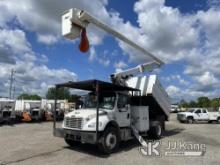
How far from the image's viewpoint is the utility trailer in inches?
845

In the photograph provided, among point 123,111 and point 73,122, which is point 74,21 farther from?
point 123,111

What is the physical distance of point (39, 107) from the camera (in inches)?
1024

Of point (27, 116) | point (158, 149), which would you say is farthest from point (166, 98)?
point (27, 116)

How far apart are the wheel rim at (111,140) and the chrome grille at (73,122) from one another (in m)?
1.11

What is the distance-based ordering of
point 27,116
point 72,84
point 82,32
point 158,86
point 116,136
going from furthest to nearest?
1. point 27,116
2. point 158,86
3. point 72,84
4. point 116,136
5. point 82,32

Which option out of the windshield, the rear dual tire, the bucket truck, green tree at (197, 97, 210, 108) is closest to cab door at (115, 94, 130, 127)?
the bucket truck

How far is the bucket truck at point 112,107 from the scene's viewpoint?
8.66m

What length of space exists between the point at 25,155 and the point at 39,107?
17.7m

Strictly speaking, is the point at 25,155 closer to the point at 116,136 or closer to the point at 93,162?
the point at 93,162

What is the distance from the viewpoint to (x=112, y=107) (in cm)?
1004

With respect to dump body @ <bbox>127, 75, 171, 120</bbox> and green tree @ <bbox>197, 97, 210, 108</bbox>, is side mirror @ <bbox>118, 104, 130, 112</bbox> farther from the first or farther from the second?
green tree @ <bbox>197, 97, 210, 108</bbox>

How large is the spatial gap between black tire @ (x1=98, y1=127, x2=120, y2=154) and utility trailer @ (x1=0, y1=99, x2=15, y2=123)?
594 inches

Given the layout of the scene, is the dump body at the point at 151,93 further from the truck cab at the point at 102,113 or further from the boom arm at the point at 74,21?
the boom arm at the point at 74,21

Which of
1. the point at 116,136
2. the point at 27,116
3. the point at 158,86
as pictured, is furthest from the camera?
the point at 27,116
